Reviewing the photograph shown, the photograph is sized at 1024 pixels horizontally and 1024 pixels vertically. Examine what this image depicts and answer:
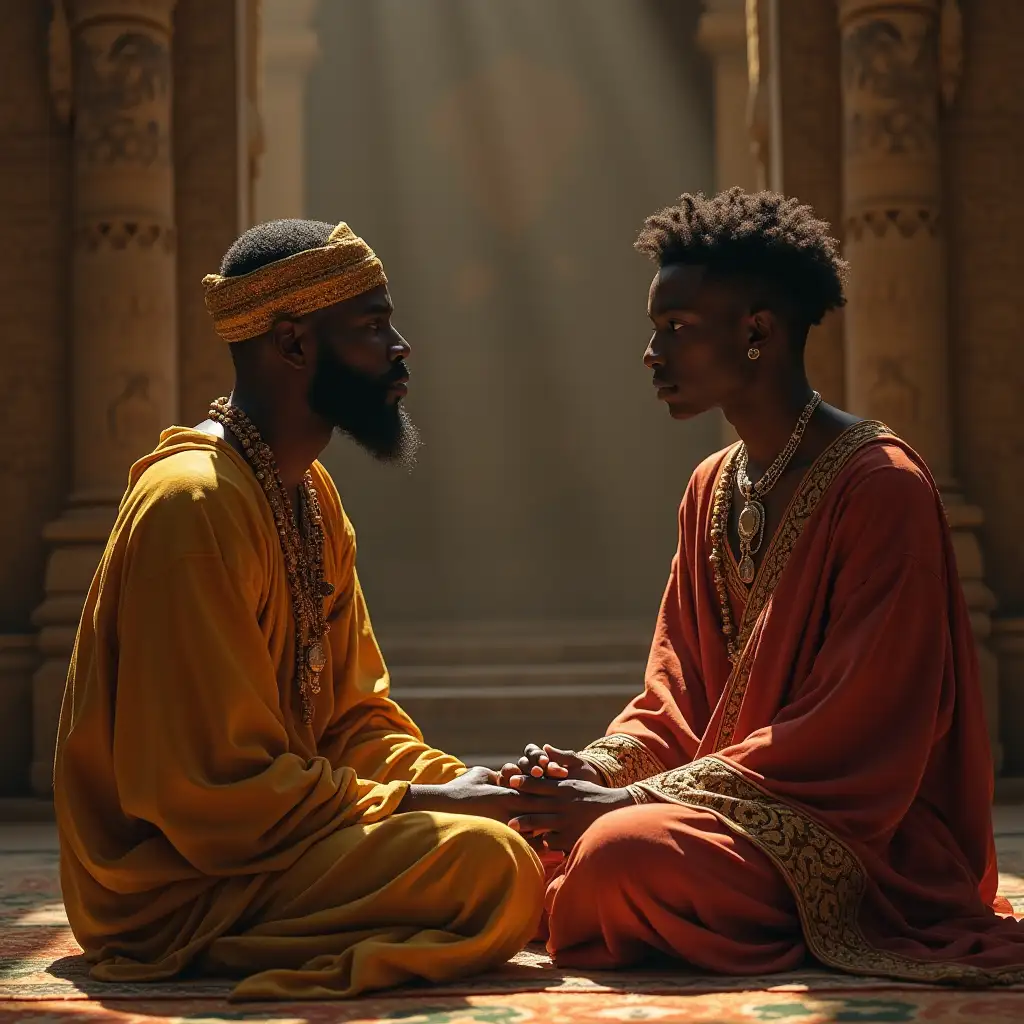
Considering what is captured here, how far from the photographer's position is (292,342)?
3.95 m

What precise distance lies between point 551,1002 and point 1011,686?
15.4ft

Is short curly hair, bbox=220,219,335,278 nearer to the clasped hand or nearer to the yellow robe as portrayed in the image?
the yellow robe

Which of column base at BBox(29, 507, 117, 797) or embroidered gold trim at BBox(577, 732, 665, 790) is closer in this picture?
embroidered gold trim at BBox(577, 732, 665, 790)

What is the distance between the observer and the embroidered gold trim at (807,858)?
139 inches

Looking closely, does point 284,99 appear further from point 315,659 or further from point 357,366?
point 315,659

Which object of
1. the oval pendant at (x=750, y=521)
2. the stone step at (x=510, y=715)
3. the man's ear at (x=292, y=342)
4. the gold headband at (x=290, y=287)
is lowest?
the stone step at (x=510, y=715)

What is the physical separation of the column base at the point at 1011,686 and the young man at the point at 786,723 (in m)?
3.60

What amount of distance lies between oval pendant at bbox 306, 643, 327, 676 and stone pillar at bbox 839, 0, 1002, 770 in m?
4.19

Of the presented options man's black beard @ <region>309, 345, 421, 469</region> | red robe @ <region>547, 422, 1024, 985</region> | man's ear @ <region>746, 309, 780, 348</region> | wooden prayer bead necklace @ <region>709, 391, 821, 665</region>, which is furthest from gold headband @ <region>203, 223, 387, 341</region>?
red robe @ <region>547, 422, 1024, 985</region>

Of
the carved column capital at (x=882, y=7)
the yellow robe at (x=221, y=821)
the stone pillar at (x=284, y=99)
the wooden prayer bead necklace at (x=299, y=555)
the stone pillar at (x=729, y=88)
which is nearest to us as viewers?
the yellow robe at (x=221, y=821)

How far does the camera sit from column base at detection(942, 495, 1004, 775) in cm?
735

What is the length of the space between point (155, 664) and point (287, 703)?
41 cm

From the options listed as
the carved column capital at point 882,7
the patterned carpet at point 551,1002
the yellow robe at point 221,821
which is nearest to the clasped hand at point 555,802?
the yellow robe at point 221,821

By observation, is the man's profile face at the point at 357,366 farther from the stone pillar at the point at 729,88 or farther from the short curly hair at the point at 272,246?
the stone pillar at the point at 729,88
